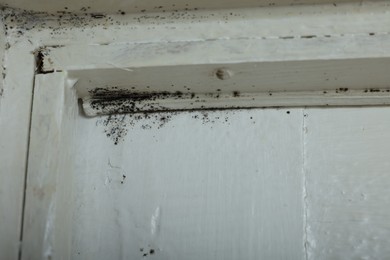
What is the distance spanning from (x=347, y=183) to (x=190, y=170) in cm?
25

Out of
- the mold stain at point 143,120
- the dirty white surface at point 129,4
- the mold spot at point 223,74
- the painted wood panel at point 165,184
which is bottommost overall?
the painted wood panel at point 165,184

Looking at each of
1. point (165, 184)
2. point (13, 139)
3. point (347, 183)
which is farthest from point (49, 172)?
point (347, 183)

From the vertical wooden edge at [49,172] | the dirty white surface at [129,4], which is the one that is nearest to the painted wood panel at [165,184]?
the vertical wooden edge at [49,172]

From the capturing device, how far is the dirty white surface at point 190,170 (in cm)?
87

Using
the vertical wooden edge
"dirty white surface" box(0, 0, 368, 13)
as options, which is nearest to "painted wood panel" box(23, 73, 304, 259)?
the vertical wooden edge

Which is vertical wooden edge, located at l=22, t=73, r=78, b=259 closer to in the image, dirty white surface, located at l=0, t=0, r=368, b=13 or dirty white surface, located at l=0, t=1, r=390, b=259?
dirty white surface, located at l=0, t=1, r=390, b=259

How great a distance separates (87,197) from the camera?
94 centimetres

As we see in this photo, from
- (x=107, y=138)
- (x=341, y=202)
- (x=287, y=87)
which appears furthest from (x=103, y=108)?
(x=341, y=202)

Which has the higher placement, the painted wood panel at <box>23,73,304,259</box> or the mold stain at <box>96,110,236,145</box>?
the mold stain at <box>96,110,236,145</box>

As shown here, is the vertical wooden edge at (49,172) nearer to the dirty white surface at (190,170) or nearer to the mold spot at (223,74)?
the dirty white surface at (190,170)

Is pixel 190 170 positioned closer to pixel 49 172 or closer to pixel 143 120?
pixel 143 120

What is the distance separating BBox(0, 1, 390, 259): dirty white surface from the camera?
87 centimetres

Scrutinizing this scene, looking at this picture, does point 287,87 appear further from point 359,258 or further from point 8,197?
point 8,197

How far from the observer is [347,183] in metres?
0.89
